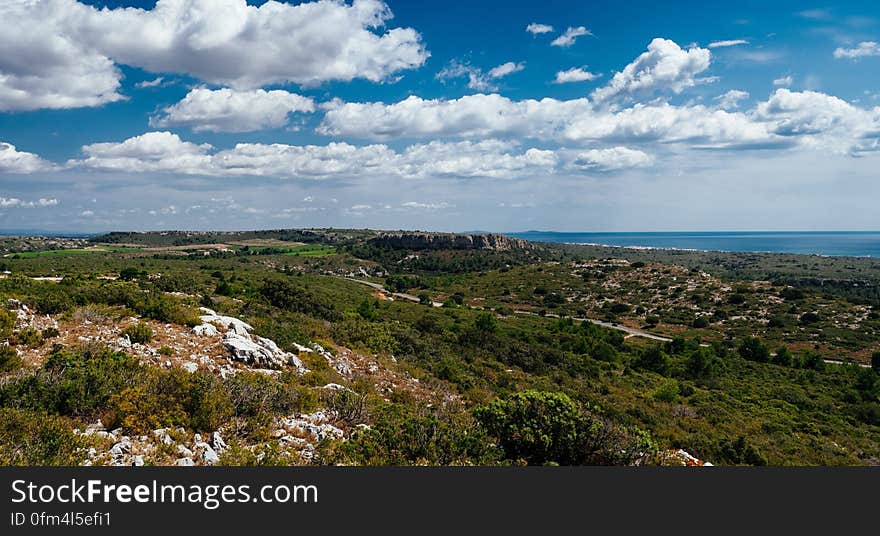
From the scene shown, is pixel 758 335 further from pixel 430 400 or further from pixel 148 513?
pixel 148 513

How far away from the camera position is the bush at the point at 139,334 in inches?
602

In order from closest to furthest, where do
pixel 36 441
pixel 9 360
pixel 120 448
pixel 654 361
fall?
pixel 36 441 < pixel 120 448 < pixel 9 360 < pixel 654 361

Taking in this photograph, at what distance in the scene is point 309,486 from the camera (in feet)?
23.0

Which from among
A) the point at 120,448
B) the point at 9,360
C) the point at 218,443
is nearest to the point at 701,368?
the point at 218,443

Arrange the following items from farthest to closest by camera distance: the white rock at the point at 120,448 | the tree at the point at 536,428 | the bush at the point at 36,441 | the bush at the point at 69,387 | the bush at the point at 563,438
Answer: the tree at the point at 536,428 < the bush at the point at 563,438 < the bush at the point at 69,387 < the white rock at the point at 120,448 < the bush at the point at 36,441

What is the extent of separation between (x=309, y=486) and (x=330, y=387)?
26.5ft

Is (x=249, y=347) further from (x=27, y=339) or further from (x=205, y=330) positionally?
(x=27, y=339)

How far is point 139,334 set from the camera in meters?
15.4

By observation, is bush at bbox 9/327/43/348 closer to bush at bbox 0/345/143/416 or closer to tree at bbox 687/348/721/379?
bush at bbox 0/345/143/416

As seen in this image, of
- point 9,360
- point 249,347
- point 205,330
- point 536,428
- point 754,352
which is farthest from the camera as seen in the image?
point 754,352

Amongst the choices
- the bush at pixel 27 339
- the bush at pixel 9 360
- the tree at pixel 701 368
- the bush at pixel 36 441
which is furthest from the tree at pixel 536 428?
the tree at pixel 701 368

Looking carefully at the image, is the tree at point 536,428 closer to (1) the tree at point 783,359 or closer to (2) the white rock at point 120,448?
(2) the white rock at point 120,448

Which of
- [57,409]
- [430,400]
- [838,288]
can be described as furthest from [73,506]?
[838,288]

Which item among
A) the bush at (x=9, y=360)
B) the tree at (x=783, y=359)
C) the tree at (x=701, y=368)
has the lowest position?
the tree at (x=783, y=359)
